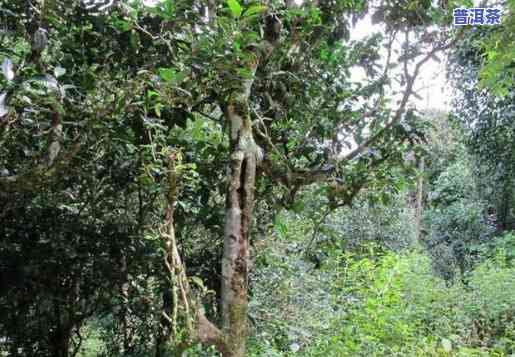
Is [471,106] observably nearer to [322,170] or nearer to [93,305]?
[322,170]

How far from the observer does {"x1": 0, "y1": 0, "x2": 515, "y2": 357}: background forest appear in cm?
141

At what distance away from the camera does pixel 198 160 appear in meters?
2.04

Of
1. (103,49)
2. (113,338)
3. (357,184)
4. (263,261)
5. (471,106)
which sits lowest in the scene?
(113,338)

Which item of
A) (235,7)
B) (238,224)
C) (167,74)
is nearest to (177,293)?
(238,224)

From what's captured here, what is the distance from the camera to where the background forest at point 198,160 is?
4.61 feet

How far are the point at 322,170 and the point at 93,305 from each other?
129cm

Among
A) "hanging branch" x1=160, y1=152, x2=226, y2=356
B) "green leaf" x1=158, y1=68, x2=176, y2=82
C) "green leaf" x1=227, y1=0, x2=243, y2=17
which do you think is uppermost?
"green leaf" x1=227, y1=0, x2=243, y2=17

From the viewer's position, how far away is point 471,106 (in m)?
5.61

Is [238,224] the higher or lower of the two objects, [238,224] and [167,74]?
the lower

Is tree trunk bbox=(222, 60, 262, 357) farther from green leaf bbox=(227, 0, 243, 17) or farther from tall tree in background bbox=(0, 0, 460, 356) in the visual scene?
green leaf bbox=(227, 0, 243, 17)

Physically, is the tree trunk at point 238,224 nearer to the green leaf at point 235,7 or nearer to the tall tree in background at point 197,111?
the tall tree in background at point 197,111

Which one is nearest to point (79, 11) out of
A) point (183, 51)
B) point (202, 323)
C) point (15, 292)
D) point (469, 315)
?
point (183, 51)

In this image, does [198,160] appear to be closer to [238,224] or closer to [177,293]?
[238,224]

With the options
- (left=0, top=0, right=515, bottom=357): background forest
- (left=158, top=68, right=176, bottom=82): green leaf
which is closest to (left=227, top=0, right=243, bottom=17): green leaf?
(left=0, top=0, right=515, bottom=357): background forest
